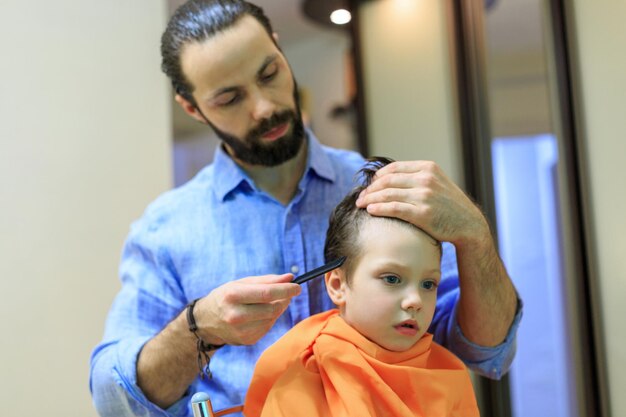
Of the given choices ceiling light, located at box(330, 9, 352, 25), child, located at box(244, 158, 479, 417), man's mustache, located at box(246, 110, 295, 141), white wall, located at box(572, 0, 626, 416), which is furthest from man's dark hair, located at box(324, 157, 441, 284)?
ceiling light, located at box(330, 9, 352, 25)

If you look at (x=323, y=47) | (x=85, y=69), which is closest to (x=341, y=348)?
(x=85, y=69)

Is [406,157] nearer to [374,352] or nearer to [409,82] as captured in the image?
[409,82]

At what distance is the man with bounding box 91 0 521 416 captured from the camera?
1214 mm

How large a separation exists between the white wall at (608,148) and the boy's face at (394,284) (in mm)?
579

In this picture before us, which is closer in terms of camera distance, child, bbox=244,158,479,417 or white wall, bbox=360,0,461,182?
child, bbox=244,158,479,417

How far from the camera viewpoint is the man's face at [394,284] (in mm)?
1106

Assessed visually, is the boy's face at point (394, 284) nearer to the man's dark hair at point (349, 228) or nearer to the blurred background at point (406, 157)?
the man's dark hair at point (349, 228)

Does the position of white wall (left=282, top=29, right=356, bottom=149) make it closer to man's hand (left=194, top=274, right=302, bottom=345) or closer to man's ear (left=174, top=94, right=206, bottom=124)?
man's ear (left=174, top=94, right=206, bottom=124)

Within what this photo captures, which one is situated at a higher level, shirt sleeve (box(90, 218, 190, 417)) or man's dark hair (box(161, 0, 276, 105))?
man's dark hair (box(161, 0, 276, 105))

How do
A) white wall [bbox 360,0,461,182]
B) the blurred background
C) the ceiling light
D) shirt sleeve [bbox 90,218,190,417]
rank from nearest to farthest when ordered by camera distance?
1. shirt sleeve [bbox 90,218,190,417]
2. the blurred background
3. white wall [bbox 360,0,461,182]
4. the ceiling light

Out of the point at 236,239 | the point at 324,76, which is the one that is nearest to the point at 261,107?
the point at 236,239

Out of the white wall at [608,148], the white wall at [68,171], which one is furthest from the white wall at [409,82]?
the white wall at [68,171]

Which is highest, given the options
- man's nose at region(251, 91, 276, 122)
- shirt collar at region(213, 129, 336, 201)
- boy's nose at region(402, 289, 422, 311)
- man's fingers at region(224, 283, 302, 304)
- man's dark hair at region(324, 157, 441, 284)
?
man's nose at region(251, 91, 276, 122)

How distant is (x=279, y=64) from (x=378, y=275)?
496 mm
